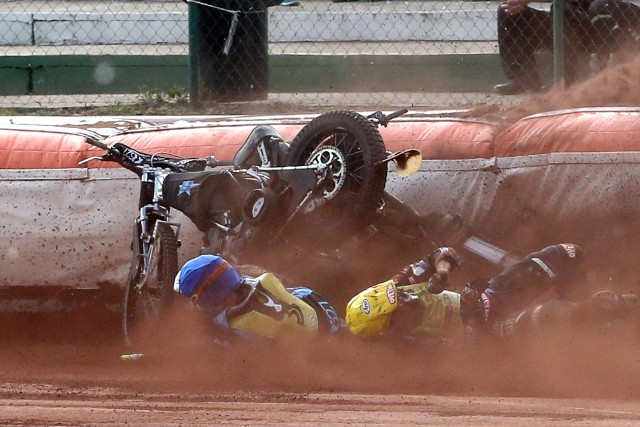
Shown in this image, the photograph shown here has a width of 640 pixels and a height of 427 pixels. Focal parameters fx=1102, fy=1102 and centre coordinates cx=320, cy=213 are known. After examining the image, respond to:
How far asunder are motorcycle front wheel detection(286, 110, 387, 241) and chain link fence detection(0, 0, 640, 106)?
2402 millimetres

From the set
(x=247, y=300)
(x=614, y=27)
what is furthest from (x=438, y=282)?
(x=614, y=27)

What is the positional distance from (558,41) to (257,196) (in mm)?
2964

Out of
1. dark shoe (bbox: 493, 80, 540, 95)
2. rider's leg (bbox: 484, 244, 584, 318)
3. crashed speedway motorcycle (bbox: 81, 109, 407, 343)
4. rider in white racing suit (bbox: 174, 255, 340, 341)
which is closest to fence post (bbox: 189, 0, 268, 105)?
dark shoe (bbox: 493, 80, 540, 95)

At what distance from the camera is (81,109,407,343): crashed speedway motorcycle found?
6.54m

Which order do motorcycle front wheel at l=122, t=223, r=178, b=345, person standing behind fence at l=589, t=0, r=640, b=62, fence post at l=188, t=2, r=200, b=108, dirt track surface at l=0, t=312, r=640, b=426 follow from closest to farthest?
1. dirt track surface at l=0, t=312, r=640, b=426
2. motorcycle front wheel at l=122, t=223, r=178, b=345
3. person standing behind fence at l=589, t=0, r=640, b=62
4. fence post at l=188, t=2, r=200, b=108

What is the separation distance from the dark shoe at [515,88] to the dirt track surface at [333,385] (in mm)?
2989

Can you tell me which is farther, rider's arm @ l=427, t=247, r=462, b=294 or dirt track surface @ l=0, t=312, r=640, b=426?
rider's arm @ l=427, t=247, r=462, b=294

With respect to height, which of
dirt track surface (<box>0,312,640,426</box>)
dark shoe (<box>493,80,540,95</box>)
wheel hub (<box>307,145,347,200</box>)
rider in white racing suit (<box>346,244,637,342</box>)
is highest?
dark shoe (<box>493,80,540,95</box>)

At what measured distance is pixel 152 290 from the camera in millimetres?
6934

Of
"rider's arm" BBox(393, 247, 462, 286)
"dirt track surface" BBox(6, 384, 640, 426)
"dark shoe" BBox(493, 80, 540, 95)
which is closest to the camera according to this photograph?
"dirt track surface" BBox(6, 384, 640, 426)

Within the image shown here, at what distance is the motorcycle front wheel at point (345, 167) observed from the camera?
254 inches

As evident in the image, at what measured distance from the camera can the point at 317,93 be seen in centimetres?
967

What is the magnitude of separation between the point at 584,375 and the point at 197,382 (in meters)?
2.08

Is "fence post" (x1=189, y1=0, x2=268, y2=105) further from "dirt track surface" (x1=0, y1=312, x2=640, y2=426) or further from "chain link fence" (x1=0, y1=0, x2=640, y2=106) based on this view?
"dirt track surface" (x1=0, y1=312, x2=640, y2=426)
